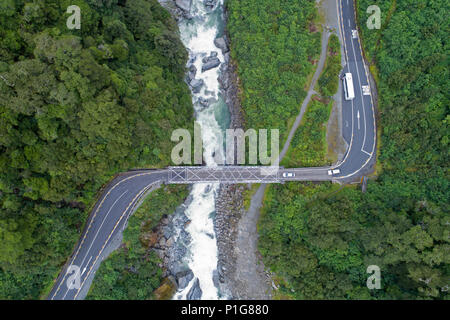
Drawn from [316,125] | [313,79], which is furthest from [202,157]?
[313,79]

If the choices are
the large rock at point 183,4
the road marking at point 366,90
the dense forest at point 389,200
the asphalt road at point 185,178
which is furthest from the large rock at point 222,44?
the road marking at point 366,90

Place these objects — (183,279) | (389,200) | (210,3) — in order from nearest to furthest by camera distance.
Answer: (389,200), (183,279), (210,3)

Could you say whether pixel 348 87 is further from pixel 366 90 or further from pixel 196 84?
pixel 196 84

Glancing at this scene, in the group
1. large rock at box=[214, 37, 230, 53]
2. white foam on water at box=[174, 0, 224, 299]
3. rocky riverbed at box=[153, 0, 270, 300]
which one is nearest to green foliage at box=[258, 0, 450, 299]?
rocky riverbed at box=[153, 0, 270, 300]

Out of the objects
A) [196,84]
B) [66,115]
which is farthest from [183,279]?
[196,84]

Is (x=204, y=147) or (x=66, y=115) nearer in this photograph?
(x=66, y=115)

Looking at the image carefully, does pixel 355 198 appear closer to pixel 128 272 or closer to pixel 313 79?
pixel 313 79
